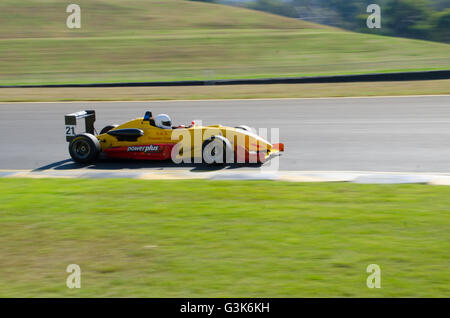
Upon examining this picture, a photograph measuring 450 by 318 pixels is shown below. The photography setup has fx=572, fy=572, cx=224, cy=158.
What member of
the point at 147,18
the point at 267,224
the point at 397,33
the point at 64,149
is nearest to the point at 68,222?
the point at 267,224

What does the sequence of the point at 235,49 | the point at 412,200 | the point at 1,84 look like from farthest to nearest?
1. the point at 235,49
2. the point at 1,84
3. the point at 412,200

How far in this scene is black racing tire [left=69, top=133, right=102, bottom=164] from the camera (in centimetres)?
1116

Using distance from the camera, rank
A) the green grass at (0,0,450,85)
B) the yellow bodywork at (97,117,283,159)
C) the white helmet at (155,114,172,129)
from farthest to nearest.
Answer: the green grass at (0,0,450,85) → the white helmet at (155,114,172,129) → the yellow bodywork at (97,117,283,159)

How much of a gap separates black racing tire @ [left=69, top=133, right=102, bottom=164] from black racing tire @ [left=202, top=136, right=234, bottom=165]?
223 cm

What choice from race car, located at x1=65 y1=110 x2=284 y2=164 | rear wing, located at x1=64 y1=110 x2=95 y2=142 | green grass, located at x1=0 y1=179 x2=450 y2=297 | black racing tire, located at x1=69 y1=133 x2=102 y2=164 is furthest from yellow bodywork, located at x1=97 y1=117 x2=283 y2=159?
green grass, located at x1=0 y1=179 x2=450 y2=297

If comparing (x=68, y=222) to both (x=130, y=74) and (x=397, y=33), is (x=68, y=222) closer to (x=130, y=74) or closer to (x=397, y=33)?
(x=130, y=74)

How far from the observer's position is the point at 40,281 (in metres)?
5.38

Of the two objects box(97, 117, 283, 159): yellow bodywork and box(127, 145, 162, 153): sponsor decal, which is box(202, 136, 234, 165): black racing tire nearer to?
box(97, 117, 283, 159): yellow bodywork

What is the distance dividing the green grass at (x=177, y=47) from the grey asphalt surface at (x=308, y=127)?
8089 mm

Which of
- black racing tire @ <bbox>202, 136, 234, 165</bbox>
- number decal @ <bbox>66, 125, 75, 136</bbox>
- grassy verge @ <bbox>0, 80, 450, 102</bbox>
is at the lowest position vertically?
black racing tire @ <bbox>202, 136, 234, 165</bbox>

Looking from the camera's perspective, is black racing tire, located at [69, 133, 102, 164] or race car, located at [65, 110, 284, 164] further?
black racing tire, located at [69, 133, 102, 164]

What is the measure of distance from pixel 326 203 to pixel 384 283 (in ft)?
8.87

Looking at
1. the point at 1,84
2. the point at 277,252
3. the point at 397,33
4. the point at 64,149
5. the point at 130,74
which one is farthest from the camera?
the point at 397,33

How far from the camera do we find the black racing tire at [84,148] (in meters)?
11.2
